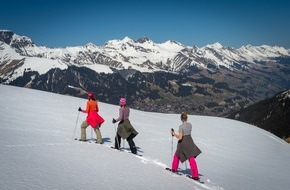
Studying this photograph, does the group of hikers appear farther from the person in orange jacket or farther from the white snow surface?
the white snow surface

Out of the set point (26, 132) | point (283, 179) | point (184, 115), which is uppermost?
point (184, 115)

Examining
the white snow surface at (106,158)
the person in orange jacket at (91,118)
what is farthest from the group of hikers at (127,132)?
the white snow surface at (106,158)

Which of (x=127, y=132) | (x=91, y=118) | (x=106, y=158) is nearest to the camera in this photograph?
(x=106, y=158)

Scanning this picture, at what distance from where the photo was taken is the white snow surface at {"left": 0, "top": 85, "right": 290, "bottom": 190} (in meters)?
10.2

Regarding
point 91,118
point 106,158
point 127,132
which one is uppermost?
point 91,118

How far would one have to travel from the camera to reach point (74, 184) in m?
9.54

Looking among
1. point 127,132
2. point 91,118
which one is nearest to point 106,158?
point 127,132

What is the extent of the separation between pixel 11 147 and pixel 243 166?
1291cm

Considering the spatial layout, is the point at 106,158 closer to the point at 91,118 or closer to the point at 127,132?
the point at 127,132

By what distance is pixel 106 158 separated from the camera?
14.1 meters

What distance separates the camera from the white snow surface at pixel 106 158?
33.6ft

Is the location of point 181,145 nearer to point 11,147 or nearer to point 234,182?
point 234,182

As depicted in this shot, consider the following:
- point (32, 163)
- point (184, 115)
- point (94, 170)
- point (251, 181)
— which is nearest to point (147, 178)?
point (94, 170)

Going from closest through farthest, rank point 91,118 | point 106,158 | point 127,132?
point 106,158 → point 127,132 → point 91,118
